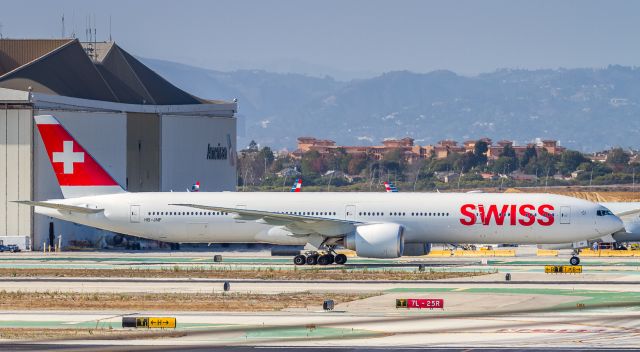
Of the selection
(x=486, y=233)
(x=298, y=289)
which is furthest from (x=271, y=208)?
(x=298, y=289)

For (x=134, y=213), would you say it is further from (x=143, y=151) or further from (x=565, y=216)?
(x=143, y=151)

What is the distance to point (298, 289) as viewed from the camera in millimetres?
47281

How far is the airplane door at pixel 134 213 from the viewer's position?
207 ft

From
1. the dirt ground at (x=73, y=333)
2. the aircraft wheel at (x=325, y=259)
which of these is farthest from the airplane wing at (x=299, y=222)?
the dirt ground at (x=73, y=333)

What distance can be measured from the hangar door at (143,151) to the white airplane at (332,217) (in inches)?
1086

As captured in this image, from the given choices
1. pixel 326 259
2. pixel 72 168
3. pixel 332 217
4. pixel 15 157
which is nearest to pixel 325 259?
pixel 326 259

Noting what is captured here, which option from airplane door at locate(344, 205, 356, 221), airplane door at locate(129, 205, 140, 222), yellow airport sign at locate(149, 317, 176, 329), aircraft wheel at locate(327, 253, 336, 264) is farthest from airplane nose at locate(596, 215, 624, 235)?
yellow airport sign at locate(149, 317, 176, 329)

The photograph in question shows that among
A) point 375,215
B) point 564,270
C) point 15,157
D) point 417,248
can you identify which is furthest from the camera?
point 15,157

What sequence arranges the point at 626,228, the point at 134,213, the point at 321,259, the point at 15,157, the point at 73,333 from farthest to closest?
the point at 15,157
the point at 626,228
the point at 134,213
the point at 321,259
the point at 73,333

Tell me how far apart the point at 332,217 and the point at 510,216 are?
9.06 meters

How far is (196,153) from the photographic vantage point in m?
96.5

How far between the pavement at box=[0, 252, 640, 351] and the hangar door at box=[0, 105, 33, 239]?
2568cm

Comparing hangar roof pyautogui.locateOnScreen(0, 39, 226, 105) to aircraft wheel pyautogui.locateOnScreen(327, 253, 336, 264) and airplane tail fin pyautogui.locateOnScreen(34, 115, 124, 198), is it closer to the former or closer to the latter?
airplane tail fin pyautogui.locateOnScreen(34, 115, 124, 198)

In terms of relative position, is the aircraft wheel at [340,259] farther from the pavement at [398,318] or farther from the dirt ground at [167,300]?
the dirt ground at [167,300]
